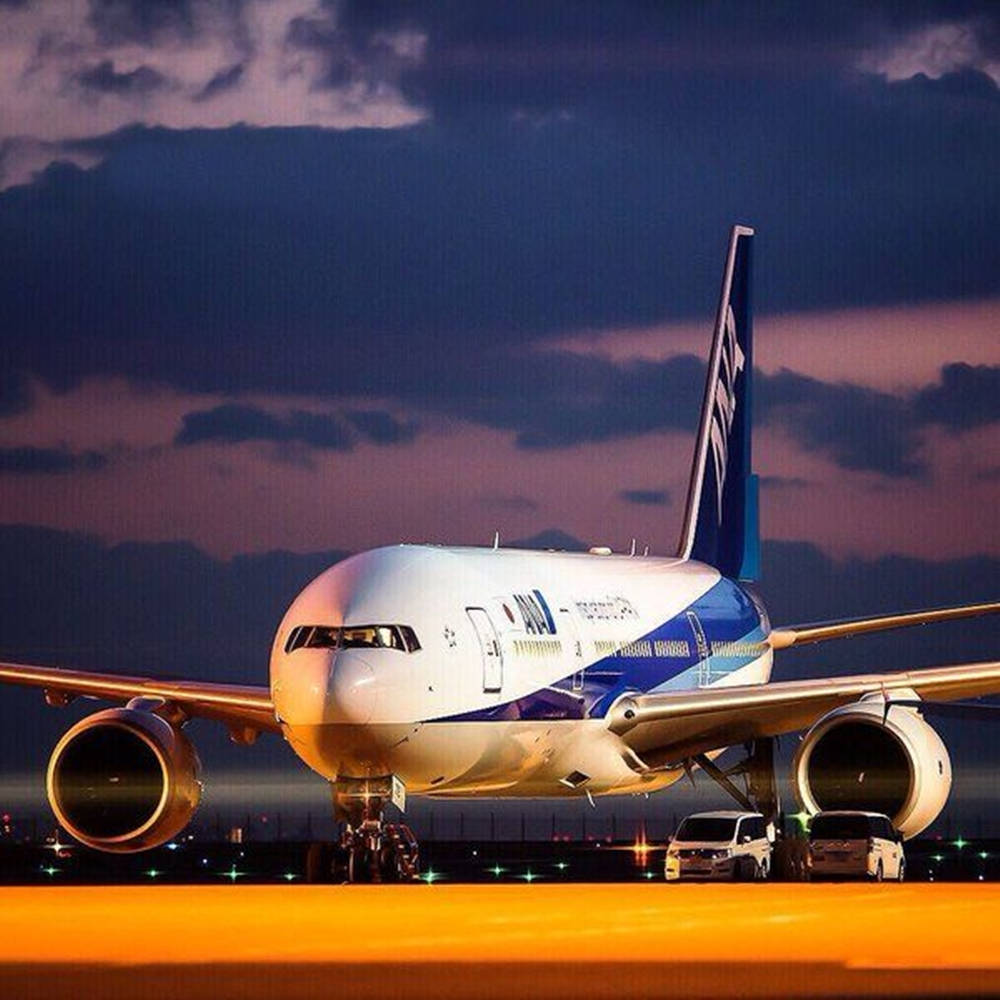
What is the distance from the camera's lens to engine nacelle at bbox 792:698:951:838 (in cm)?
4003

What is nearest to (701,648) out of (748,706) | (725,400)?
(748,706)

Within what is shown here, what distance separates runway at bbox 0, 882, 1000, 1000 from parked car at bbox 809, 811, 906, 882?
854 centimetres

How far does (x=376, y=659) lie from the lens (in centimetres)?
3591

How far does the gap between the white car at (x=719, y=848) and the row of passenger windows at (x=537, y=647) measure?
11.9 ft

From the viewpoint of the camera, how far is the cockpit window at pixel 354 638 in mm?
36094

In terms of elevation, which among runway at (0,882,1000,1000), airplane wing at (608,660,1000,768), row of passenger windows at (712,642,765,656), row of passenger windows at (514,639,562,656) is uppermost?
row of passenger windows at (712,642,765,656)

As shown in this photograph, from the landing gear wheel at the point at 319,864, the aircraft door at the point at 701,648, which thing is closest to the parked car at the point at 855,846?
the aircraft door at the point at 701,648

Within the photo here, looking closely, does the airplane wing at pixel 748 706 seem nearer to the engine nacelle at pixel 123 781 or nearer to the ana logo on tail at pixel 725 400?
the engine nacelle at pixel 123 781

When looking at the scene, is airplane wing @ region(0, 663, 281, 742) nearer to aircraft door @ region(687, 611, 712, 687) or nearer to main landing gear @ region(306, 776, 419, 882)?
main landing gear @ region(306, 776, 419, 882)

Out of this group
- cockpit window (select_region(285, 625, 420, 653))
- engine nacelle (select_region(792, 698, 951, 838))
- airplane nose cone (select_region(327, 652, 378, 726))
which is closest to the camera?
airplane nose cone (select_region(327, 652, 378, 726))

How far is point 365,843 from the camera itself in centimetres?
3531

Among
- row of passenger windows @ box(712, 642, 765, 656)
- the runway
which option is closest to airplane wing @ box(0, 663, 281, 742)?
row of passenger windows @ box(712, 642, 765, 656)

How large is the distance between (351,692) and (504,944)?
45.2ft

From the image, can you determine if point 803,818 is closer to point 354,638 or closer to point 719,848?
point 719,848
